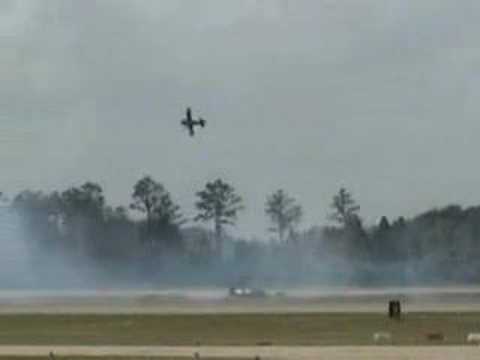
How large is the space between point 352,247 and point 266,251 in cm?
1189

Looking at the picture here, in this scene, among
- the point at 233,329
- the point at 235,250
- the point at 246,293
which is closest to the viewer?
the point at 233,329

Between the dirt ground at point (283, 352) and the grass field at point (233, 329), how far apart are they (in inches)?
130

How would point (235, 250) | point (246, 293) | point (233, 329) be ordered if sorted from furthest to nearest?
point (235, 250) → point (246, 293) → point (233, 329)

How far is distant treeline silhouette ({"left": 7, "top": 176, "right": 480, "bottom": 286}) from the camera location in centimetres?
14612

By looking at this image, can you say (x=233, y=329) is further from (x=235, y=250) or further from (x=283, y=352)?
(x=235, y=250)

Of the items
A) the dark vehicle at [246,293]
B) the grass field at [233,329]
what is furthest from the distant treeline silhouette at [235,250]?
the grass field at [233,329]

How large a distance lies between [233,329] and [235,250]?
10370 centimetres

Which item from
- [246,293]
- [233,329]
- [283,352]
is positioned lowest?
[283,352]

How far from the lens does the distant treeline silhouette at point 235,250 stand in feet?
479

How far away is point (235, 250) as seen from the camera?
169 meters

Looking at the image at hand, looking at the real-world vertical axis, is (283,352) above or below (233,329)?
below

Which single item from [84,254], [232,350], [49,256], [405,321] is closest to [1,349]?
[232,350]

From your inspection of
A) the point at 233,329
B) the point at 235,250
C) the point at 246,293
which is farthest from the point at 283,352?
the point at 235,250

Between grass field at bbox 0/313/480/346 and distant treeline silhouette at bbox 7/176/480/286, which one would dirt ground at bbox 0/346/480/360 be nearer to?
grass field at bbox 0/313/480/346
